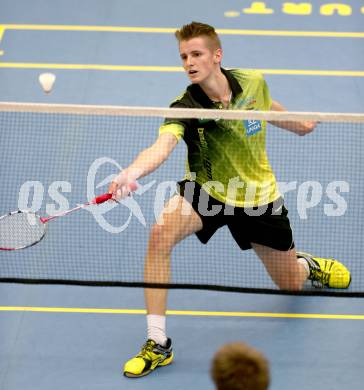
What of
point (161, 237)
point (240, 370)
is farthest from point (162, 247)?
point (240, 370)

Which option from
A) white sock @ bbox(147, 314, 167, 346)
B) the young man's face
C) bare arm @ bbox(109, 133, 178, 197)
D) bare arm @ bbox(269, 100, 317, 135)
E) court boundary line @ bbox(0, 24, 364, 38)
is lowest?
white sock @ bbox(147, 314, 167, 346)

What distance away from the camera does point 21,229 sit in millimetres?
7047

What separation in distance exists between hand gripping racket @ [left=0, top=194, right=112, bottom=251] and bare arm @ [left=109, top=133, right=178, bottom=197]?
0.92 metres

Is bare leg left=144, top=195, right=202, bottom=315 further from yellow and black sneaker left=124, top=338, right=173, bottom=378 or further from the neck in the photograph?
the neck

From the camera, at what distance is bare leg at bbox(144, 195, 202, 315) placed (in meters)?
6.45

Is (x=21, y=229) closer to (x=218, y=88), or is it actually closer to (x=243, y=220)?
(x=243, y=220)

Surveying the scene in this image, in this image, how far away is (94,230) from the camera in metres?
7.88

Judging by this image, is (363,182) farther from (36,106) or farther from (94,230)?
(36,106)

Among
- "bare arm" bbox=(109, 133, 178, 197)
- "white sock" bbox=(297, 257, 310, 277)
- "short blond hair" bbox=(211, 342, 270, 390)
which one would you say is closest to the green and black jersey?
"bare arm" bbox=(109, 133, 178, 197)

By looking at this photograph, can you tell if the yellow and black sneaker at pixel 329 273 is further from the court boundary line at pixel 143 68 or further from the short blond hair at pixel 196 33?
the court boundary line at pixel 143 68

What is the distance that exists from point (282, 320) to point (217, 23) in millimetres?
5078

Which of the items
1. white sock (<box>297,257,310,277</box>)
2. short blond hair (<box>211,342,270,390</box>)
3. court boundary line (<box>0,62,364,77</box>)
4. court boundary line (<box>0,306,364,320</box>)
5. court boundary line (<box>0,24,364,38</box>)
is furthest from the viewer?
court boundary line (<box>0,24,364,38</box>)

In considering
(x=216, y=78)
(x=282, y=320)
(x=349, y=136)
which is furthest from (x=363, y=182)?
(x=216, y=78)

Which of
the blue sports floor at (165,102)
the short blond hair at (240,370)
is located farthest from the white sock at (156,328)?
the short blond hair at (240,370)
